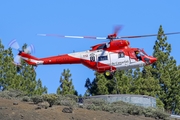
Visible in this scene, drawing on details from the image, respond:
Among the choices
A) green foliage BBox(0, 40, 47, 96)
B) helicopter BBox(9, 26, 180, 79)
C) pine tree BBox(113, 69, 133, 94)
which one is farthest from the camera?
Answer: pine tree BBox(113, 69, 133, 94)

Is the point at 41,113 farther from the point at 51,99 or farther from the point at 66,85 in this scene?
the point at 66,85

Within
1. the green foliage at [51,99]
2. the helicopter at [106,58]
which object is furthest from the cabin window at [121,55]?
the green foliage at [51,99]

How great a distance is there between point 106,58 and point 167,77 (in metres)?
21.1

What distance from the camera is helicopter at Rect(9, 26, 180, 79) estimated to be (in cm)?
4447

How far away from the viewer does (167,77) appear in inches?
2537

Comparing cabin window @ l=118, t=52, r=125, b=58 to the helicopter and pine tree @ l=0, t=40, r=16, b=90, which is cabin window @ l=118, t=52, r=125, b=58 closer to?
the helicopter

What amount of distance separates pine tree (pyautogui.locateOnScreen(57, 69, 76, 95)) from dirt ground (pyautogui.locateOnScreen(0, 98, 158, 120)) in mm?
20148

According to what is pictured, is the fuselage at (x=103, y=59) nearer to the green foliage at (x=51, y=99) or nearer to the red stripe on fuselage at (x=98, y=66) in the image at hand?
the red stripe on fuselage at (x=98, y=66)

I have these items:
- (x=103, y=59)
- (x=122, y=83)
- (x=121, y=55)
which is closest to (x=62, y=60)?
(x=103, y=59)

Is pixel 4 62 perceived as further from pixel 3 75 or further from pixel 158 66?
pixel 158 66

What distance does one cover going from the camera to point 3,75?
170ft

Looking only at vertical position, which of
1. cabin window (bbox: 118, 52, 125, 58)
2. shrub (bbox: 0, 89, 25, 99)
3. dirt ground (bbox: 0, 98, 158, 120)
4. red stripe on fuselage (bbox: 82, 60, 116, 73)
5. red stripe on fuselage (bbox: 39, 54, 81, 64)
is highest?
cabin window (bbox: 118, 52, 125, 58)

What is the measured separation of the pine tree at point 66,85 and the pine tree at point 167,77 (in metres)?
9.50

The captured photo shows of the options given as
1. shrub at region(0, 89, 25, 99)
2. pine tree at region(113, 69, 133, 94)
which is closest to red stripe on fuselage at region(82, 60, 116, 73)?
shrub at region(0, 89, 25, 99)
